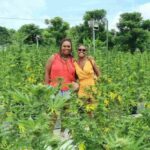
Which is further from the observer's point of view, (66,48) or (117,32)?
(117,32)

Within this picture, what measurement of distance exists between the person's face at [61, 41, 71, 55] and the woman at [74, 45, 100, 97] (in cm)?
31

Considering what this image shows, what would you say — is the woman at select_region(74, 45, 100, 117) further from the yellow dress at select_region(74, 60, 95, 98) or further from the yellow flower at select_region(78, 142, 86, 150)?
the yellow flower at select_region(78, 142, 86, 150)

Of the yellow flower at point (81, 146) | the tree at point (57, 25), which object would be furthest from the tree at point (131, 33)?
the yellow flower at point (81, 146)

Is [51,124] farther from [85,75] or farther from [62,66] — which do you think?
[85,75]

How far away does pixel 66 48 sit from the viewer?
678 cm

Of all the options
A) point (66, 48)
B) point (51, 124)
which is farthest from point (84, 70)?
point (51, 124)

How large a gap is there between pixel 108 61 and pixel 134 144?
10.3 metres

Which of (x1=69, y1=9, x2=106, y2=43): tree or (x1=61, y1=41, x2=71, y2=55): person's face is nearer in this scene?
(x1=61, y1=41, x2=71, y2=55): person's face

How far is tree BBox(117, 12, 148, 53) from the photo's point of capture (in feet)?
159

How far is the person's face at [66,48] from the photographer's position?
6750mm

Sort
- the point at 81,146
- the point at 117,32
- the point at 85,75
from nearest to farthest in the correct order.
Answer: the point at 81,146, the point at 85,75, the point at 117,32

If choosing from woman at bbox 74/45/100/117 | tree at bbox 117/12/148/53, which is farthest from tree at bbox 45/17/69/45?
woman at bbox 74/45/100/117

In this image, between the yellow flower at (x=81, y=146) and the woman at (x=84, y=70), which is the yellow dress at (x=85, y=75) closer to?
the woman at (x=84, y=70)

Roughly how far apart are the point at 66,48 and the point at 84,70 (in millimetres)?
558
